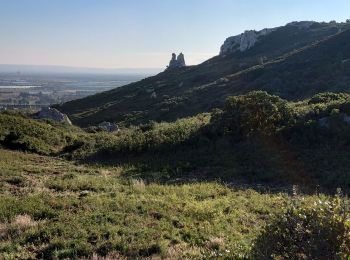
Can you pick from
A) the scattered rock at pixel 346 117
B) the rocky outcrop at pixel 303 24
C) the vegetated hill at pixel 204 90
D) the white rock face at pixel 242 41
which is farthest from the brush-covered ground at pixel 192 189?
the rocky outcrop at pixel 303 24

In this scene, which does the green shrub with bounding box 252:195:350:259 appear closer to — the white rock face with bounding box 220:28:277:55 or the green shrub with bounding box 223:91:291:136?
the green shrub with bounding box 223:91:291:136

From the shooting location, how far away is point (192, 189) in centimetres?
1928

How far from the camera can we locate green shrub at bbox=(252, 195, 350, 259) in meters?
6.96

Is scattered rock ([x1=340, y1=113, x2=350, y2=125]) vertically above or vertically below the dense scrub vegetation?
above

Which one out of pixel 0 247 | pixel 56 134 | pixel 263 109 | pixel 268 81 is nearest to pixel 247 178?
pixel 263 109

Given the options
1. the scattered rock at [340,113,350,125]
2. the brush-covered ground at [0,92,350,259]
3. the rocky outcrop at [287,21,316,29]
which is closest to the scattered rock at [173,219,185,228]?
the brush-covered ground at [0,92,350,259]

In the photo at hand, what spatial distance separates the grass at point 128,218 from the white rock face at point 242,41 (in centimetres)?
11754

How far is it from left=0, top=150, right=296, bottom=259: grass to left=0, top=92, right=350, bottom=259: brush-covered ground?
0.04 metres

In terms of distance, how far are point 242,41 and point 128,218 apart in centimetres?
12818

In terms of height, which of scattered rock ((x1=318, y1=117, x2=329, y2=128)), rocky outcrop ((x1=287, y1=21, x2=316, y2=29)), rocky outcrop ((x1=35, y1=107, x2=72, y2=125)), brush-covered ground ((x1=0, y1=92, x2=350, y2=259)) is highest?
rocky outcrop ((x1=287, y1=21, x2=316, y2=29))

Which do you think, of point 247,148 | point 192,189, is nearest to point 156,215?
point 192,189

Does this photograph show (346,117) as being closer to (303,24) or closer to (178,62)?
(178,62)

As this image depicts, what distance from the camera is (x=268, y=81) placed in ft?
232

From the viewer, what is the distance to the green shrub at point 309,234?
6.96 meters
